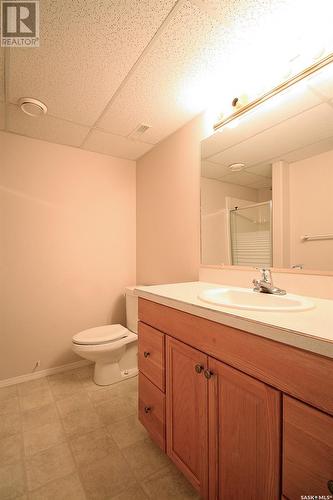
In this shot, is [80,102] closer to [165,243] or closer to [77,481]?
[165,243]

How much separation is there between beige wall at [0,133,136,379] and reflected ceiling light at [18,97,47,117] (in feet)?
1.49

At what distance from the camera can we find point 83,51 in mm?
1184

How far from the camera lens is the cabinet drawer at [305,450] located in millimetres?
567

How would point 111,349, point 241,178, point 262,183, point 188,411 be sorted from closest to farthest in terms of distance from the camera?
1. point 188,411
2. point 262,183
3. point 241,178
4. point 111,349

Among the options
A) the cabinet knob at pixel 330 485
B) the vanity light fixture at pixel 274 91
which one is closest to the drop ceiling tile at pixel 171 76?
the vanity light fixture at pixel 274 91

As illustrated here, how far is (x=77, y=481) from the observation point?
3.63ft

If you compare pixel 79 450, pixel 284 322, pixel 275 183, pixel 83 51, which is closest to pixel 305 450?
pixel 284 322

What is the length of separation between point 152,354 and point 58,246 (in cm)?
144

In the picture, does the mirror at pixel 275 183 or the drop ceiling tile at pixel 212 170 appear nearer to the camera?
the mirror at pixel 275 183

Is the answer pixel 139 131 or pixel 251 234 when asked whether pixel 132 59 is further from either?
pixel 251 234

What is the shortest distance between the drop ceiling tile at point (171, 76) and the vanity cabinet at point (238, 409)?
51.0 inches

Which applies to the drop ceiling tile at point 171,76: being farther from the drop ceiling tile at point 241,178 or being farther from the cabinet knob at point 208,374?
the cabinet knob at point 208,374

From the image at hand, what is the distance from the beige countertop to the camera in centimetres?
59

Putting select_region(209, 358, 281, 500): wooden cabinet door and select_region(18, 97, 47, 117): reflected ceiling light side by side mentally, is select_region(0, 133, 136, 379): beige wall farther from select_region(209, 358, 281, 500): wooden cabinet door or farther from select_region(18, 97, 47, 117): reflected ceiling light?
select_region(209, 358, 281, 500): wooden cabinet door
